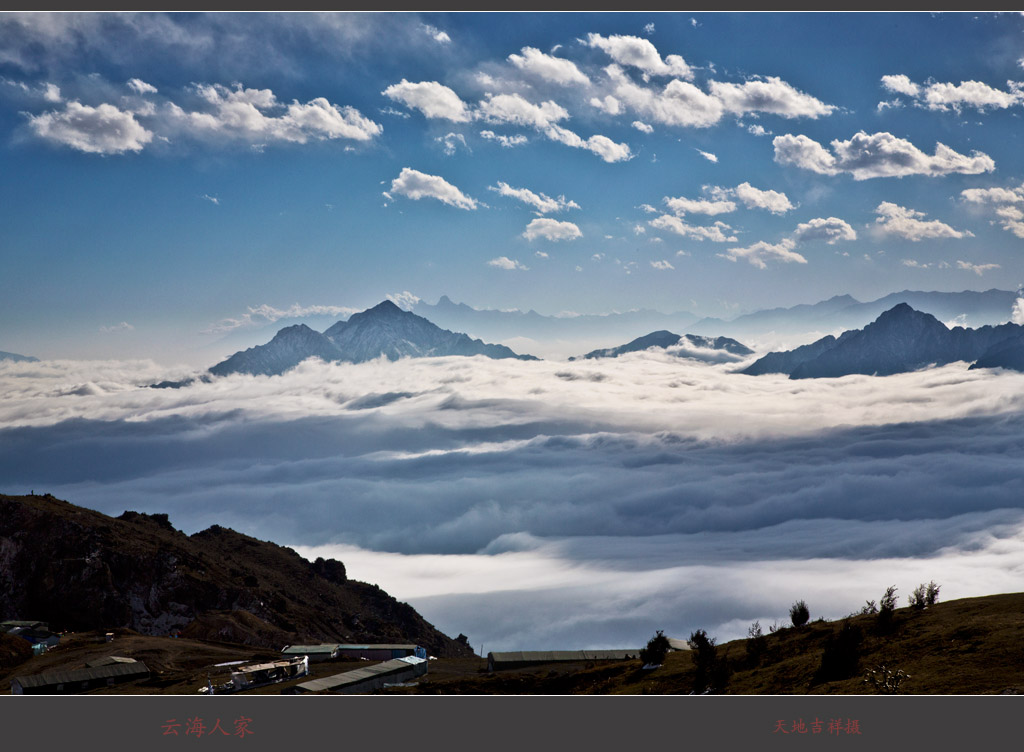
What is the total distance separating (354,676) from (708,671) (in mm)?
26383

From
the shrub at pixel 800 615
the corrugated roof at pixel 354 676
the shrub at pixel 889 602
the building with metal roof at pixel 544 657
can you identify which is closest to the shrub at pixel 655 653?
the shrub at pixel 800 615

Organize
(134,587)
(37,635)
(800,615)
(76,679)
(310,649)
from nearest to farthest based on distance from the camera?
1. (800,615)
2. (76,679)
3. (310,649)
4. (37,635)
5. (134,587)

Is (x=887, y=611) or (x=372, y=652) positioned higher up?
(x=887, y=611)

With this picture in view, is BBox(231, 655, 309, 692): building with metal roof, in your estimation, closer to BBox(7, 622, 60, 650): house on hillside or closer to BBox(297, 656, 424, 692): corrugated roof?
BBox(297, 656, 424, 692): corrugated roof

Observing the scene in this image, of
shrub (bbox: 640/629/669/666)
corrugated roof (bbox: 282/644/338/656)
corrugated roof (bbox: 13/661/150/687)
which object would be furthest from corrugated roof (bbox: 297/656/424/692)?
corrugated roof (bbox: 13/661/150/687)

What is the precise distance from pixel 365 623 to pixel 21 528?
6105 centimetres

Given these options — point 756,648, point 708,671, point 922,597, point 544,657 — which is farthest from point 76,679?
point 922,597

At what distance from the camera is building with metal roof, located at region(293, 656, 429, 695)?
48.9 m

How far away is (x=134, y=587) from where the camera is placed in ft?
397

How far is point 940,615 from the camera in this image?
3975 centimetres

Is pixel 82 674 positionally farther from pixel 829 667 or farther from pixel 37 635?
pixel 829 667

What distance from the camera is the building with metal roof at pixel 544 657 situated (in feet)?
195

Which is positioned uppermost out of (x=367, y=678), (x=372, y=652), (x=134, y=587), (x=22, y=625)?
(x=134, y=587)

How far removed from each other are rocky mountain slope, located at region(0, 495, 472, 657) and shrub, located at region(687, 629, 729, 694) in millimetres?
82343
